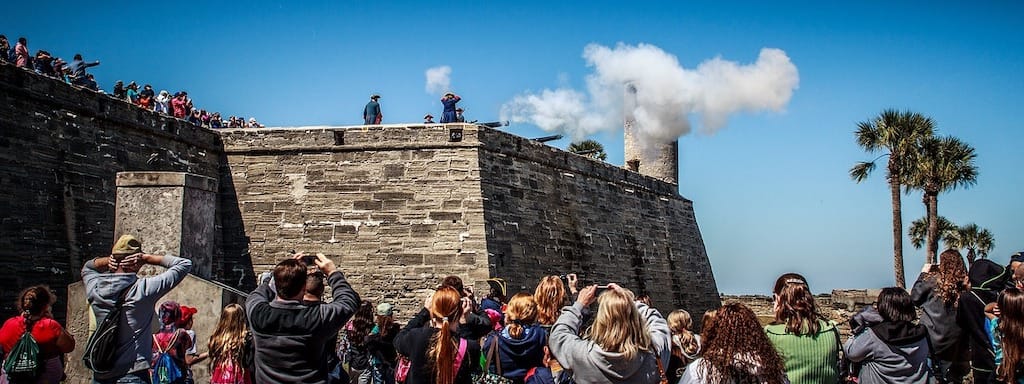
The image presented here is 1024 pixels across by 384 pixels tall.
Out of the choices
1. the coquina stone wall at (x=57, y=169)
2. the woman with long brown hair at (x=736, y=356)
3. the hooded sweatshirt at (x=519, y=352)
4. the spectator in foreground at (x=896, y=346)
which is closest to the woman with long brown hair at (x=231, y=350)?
the hooded sweatshirt at (x=519, y=352)

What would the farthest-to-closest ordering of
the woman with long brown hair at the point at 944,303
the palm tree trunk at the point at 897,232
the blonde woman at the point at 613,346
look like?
the palm tree trunk at the point at 897,232, the woman with long brown hair at the point at 944,303, the blonde woman at the point at 613,346

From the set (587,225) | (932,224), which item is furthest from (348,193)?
(932,224)

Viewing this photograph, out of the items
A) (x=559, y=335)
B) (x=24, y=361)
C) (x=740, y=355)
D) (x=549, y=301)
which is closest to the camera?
(x=740, y=355)

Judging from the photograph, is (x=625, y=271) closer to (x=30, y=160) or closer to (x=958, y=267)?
(x=30, y=160)

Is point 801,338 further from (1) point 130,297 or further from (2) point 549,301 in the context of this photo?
(1) point 130,297

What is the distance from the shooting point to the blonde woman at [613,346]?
472 centimetres

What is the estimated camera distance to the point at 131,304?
557 cm

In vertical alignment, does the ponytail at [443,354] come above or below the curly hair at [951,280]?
below

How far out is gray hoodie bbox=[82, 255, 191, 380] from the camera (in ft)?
18.2

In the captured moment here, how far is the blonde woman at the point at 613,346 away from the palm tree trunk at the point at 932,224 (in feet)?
76.2

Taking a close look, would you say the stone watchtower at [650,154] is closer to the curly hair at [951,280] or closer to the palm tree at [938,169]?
the palm tree at [938,169]

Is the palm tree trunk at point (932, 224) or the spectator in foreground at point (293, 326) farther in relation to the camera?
the palm tree trunk at point (932, 224)

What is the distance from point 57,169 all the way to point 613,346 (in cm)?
1234

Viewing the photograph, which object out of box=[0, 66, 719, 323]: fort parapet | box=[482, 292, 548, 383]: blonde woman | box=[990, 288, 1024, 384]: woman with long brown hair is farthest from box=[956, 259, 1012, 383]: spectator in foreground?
box=[0, 66, 719, 323]: fort parapet
